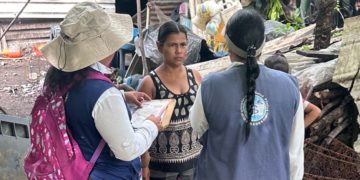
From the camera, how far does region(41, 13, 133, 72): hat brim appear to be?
2.02 m

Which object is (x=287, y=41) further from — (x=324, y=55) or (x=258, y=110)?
(x=258, y=110)

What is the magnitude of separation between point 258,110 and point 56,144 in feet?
3.03

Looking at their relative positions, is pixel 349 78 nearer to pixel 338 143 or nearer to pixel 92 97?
pixel 338 143

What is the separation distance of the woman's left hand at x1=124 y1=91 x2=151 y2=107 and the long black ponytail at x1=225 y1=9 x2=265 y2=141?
83 centimetres

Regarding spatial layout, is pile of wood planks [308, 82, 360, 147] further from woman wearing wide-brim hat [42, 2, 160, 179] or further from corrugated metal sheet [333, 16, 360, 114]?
woman wearing wide-brim hat [42, 2, 160, 179]

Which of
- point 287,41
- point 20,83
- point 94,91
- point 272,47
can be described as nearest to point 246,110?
point 94,91

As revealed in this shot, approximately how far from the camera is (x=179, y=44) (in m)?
2.83

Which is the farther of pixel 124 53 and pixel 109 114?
pixel 124 53

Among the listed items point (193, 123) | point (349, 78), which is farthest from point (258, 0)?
point (193, 123)

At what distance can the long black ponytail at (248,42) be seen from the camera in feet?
6.24

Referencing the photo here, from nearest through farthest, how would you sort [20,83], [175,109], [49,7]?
[175,109]
[20,83]
[49,7]

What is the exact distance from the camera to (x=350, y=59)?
12.7ft

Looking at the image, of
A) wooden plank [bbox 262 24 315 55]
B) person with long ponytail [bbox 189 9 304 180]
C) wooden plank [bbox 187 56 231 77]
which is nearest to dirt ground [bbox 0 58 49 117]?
wooden plank [bbox 187 56 231 77]

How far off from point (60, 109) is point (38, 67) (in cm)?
833
